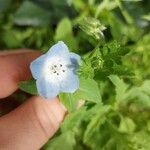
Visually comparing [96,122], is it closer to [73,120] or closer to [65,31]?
[73,120]

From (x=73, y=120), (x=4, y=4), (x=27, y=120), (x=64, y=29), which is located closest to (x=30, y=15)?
(x=4, y=4)

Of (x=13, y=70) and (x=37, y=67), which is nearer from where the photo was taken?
(x=37, y=67)

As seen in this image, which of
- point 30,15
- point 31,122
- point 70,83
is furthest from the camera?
point 30,15

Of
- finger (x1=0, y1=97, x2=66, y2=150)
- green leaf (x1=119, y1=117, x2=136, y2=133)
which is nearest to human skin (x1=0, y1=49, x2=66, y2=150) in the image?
finger (x1=0, y1=97, x2=66, y2=150)

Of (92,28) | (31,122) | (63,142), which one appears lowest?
(63,142)

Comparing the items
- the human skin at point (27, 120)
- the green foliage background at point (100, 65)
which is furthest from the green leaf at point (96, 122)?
the human skin at point (27, 120)

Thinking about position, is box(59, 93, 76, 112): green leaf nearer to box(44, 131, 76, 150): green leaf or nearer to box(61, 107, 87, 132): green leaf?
box(61, 107, 87, 132): green leaf

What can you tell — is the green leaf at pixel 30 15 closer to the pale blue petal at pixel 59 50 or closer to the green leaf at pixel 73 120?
the green leaf at pixel 73 120
